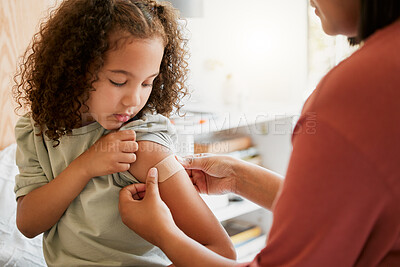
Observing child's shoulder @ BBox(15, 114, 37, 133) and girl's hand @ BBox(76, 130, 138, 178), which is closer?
girl's hand @ BBox(76, 130, 138, 178)

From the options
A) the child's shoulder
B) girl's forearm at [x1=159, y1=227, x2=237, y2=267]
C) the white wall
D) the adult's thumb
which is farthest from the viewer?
the white wall

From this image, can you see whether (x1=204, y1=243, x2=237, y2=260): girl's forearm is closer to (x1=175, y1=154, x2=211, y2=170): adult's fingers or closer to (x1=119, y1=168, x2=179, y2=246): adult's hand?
(x1=119, y1=168, x2=179, y2=246): adult's hand

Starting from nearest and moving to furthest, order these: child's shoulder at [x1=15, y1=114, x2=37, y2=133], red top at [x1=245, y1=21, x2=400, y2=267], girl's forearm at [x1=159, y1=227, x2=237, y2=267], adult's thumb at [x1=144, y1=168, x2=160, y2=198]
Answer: red top at [x1=245, y1=21, x2=400, y2=267] → girl's forearm at [x1=159, y1=227, x2=237, y2=267] → adult's thumb at [x1=144, y1=168, x2=160, y2=198] → child's shoulder at [x1=15, y1=114, x2=37, y2=133]

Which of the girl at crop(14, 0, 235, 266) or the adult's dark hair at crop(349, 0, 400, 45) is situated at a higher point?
the adult's dark hair at crop(349, 0, 400, 45)

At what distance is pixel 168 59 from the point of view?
1063 mm

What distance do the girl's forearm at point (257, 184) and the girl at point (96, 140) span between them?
0.18m

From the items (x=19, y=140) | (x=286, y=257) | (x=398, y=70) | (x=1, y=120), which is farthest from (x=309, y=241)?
(x=1, y=120)

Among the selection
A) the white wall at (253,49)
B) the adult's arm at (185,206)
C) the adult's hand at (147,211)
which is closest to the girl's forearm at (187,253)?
the adult's hand at (147,211)

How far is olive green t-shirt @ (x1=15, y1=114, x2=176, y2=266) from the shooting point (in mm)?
911

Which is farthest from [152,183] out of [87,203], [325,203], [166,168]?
[325,203]

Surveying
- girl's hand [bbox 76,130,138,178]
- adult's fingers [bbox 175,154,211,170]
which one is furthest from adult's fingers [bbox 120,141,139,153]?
adult's fingers [bbox 175,154,211,170]

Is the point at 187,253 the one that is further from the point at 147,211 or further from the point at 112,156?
the point at 112,156

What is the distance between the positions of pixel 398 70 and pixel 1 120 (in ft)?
4.95

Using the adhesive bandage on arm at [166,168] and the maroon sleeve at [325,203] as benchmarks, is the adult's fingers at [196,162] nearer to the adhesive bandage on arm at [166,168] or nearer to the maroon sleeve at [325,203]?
the adhesive bandage on arm at [166,168]
